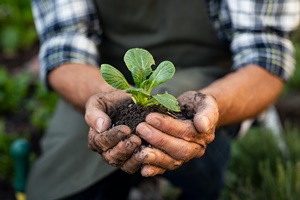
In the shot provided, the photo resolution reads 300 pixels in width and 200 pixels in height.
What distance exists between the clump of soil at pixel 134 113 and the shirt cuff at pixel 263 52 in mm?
503

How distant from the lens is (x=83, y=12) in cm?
194

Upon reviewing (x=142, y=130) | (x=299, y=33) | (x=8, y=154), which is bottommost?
(x=299, y=33)

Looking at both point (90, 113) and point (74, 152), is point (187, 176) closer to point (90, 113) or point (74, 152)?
point (74, 152)

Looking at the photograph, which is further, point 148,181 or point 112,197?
point 148,181

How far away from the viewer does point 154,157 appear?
1289 millimetres

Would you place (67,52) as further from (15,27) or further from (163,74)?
(15,27)

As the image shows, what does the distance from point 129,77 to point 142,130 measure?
741 mm

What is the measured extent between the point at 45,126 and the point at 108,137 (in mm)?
1452

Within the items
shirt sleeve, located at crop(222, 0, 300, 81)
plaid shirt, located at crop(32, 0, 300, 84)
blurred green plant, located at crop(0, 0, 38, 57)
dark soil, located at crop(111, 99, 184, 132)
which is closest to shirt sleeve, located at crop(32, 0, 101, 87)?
plaid shirt, located at crop(32, 0, 300, 84)

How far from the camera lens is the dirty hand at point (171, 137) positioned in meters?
1.28

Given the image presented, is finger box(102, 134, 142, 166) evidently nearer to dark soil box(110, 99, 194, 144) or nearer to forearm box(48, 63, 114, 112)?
dark soil box(110, 99, 194, 144)

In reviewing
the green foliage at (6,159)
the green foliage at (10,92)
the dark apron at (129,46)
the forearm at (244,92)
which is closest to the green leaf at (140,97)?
the forearm at (244,92)

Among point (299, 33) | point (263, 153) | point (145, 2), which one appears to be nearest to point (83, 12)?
point (145, 2)

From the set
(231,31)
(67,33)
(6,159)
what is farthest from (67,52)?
(6,159)
